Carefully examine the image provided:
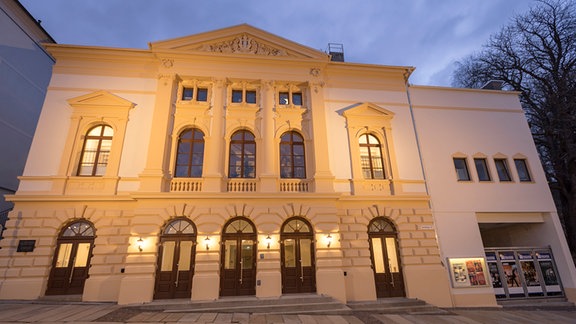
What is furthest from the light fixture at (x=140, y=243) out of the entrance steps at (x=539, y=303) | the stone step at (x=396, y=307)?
the entrance steps at (x=539, y=303)

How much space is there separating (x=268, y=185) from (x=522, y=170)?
14392mm

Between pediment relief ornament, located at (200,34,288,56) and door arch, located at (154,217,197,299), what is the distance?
9085 mm

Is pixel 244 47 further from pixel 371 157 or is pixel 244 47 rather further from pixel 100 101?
pixel 371 157

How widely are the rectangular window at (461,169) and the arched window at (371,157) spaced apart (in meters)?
4.25

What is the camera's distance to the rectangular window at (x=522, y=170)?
1482 cm

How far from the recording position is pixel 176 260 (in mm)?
11203

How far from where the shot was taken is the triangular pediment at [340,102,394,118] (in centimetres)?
1445

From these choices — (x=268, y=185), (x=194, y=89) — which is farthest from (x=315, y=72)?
(x=268, y=185)

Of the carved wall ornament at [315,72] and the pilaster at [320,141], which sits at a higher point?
the carved wall ornament at [315,72]

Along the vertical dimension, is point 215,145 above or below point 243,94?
below

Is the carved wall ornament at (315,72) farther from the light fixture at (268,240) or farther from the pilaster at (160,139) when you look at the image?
the light fixture at (268,240)

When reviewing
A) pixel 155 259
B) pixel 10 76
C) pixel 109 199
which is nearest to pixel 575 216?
pixel 155 259

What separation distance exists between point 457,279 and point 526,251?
15.1 ft

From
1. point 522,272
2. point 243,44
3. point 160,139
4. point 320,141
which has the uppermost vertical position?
point 243,44
